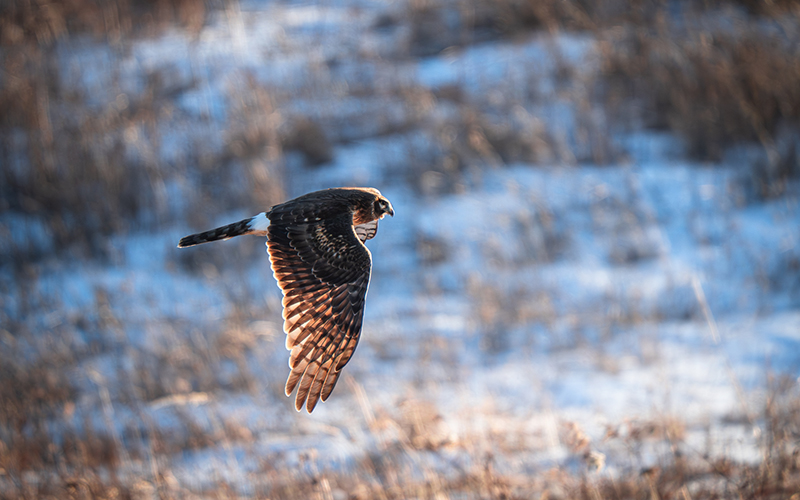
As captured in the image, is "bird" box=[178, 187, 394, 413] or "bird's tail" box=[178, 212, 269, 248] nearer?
"bird" box=[178, 187, 394, 413]

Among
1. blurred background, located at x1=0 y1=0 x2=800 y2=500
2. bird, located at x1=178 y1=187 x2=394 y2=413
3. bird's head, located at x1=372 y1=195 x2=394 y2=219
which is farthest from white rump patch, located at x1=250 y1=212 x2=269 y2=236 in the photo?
blurred background, located at x1=0 y1=0 x2=800 y2=500

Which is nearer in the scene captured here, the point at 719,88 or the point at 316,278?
the point at 316,278

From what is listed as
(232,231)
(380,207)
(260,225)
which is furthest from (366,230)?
(232,231)

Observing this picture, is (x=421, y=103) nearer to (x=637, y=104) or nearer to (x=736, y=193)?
(x=637, y=104)

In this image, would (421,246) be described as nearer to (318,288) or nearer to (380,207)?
(380,207)

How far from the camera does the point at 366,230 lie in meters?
2.91

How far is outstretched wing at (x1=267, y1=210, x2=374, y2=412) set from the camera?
209cm

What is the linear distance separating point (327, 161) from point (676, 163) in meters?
3.79

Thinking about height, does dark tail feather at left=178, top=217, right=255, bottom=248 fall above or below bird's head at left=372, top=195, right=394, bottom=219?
above

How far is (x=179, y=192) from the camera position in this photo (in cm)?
654

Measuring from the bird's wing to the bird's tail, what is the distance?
0.54 meters

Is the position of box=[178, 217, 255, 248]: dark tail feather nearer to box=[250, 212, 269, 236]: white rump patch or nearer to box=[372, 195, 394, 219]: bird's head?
box=[250, 212, 269, 236]: white rump patch

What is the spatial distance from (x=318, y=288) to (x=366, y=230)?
713 millimetres

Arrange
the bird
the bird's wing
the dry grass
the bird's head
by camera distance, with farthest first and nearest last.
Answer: the dry grass < the bird's wing < the bird's head < the bird
